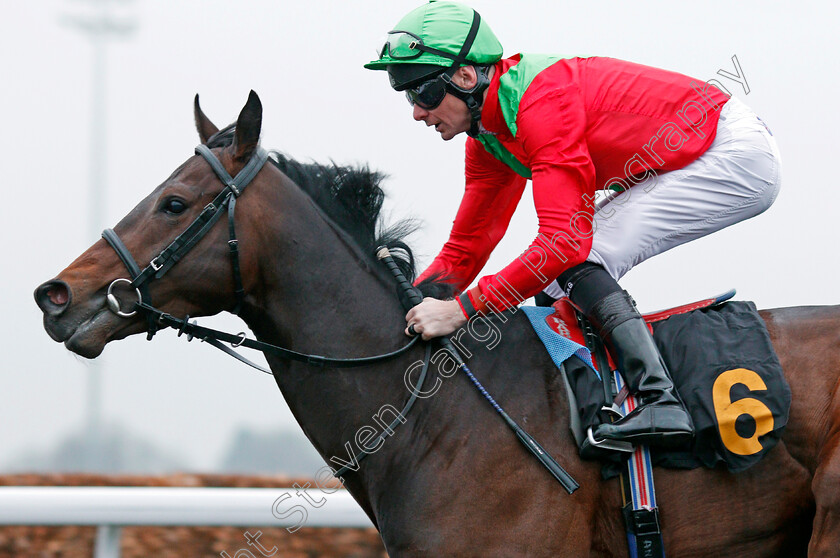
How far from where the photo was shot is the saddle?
7.07 ft

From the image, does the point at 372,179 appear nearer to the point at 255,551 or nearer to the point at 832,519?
the point at 832,519

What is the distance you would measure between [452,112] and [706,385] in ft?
3.56

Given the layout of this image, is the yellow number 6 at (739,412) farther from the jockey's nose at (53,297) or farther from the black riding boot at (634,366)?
the jockey's nose at (53,297)

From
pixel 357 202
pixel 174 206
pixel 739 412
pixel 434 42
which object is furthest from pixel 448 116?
pixel 739 412

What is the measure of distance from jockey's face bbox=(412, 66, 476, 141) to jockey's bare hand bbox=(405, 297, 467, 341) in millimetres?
580

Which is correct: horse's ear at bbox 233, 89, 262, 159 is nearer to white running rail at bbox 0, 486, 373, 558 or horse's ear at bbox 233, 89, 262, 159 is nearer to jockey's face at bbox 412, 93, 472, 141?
jockey's face at bbox 412, 93, 472, 141

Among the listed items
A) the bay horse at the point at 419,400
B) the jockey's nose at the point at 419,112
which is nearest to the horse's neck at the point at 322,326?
the bay horse at the point at 419,400

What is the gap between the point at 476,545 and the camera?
2096mm

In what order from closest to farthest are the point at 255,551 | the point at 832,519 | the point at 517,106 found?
1. the point at 832,519
2. the point at 517,106
3. the point at 255,551

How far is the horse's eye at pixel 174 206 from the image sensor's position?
2289 millimetres

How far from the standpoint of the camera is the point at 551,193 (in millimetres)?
2262

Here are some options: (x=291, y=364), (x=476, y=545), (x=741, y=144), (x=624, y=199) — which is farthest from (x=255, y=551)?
(x=741, y=144)

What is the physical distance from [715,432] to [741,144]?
0.90m

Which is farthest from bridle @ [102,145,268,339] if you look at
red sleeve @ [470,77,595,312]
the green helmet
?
red sleeve @ [470,77,595,312]
